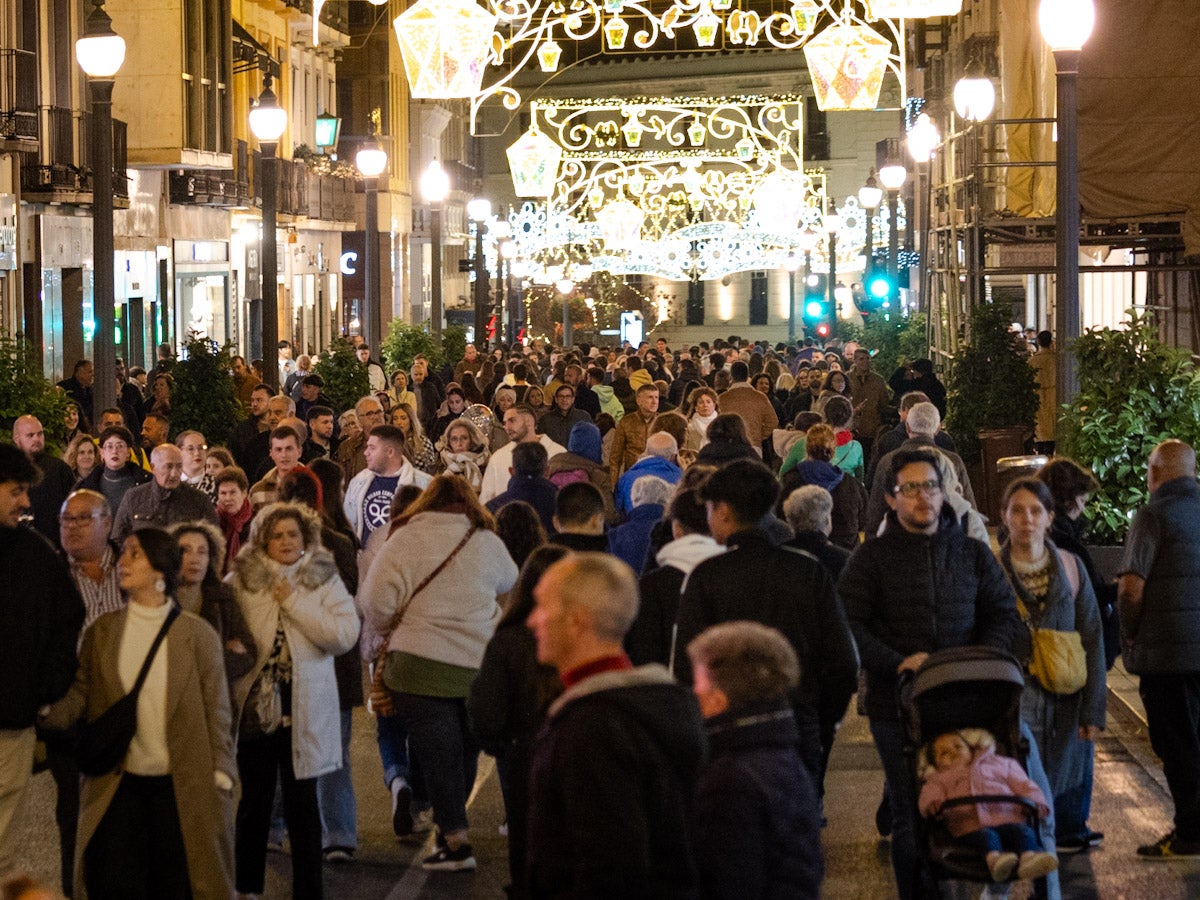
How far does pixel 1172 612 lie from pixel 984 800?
2364mm

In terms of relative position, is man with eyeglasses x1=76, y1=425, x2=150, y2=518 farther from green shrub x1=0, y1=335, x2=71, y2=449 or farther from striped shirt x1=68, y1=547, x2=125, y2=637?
striped shirt x1=68, y1=547, x2=125, y2=637

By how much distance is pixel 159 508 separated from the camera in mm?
11500

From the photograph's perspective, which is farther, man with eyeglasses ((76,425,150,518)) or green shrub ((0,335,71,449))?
green shrub ((0,335,71,449))

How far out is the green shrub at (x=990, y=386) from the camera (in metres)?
23.9

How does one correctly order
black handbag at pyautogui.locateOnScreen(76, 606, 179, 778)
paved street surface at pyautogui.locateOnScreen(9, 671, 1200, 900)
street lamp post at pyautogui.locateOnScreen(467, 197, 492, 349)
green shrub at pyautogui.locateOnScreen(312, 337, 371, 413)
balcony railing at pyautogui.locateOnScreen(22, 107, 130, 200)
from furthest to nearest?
street lamp post at pyautogui.locateOnScreen(467, 197, 492, 349)
balcony railing at pyautogui.locateOnScreen(22, 107, 130, 200)
green shrub at pyautogui.locateOnScreen(312, 337, 371, 413)
paved street surface at pyautogui.locateOnScreen(9, 671, 1200, 900)
black handbag at pyautogui.locateOnScreen(76, 606, 179, 778)

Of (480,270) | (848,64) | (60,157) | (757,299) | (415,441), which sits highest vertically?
(848,64)

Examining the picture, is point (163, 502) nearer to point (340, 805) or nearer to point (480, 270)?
point (340, 805)

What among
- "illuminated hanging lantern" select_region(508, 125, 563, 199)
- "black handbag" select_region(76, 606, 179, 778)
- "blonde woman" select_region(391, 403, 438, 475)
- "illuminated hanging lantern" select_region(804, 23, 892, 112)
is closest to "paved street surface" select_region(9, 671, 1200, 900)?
"black handbag" select_region(76, 606, 179, 778)

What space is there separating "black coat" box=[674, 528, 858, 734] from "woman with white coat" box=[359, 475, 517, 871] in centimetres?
187

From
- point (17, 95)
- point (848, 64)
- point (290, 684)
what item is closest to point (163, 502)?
point (290, 684)

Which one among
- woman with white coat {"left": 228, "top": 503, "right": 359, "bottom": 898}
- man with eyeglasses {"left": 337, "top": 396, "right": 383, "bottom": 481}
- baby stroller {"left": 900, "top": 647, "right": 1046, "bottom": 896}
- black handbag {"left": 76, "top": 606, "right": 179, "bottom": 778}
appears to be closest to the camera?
black handbag {"left": 76, "top": 606, "right": 179, "bottom": 778}

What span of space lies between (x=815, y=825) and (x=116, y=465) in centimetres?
825

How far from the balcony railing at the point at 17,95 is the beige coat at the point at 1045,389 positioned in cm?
1305

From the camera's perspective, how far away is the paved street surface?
885 cm
